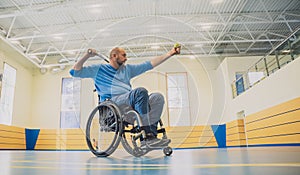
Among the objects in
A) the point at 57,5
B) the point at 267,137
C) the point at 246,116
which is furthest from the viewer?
the point at 246,116

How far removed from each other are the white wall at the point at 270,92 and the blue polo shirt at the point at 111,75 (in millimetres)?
1546

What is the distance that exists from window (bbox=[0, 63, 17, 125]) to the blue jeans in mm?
7143

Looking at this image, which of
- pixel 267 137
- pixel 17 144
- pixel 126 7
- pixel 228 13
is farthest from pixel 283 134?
pixel 17 144

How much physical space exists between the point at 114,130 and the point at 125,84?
28 cm

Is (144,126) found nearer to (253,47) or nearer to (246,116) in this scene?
(246,116)

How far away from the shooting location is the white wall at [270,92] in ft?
13.0

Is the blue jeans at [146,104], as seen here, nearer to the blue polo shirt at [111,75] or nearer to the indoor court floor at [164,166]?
the blue polo shirt at [111,75]

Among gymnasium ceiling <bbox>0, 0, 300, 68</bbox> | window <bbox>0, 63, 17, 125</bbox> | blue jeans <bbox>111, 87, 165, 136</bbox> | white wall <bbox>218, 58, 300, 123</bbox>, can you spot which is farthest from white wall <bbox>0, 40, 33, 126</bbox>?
blue jeans <bbox>111, 87, 165, 136</bbox>

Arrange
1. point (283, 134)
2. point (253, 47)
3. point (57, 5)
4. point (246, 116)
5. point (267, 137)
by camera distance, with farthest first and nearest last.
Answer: point (253, 47) → point (246, 116) → point (57, 5) → point (267, 137) → point (283, 134)

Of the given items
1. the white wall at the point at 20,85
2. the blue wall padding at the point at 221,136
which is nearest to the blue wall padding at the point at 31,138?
the white wall at the point at 20,85

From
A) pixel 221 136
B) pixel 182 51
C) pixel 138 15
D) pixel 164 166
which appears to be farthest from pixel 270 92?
pixel 164 166

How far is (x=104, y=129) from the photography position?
4.74 feet

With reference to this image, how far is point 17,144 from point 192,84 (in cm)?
726

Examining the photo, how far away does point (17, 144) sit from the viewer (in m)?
7.11
